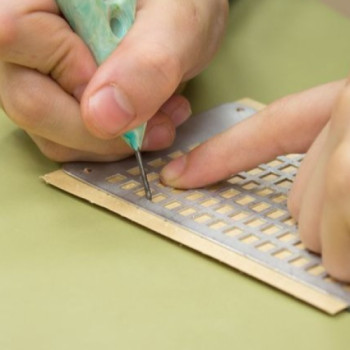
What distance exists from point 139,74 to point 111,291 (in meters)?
0.14

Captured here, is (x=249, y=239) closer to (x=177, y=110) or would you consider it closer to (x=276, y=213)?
(x=276, y=213)

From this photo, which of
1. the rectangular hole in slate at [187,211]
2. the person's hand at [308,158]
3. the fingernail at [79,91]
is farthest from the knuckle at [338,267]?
the fingernail at [79,91]

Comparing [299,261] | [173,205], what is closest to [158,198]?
[173,205]

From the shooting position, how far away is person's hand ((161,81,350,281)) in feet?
1.46

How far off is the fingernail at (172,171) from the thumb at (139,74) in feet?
0.14

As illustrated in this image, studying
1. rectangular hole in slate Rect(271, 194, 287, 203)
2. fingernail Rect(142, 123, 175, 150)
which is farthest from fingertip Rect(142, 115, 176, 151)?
rectangular hole in slate Rect(271, 194, 287, 203)

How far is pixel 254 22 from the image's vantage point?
816 mm

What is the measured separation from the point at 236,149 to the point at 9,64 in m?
0.17

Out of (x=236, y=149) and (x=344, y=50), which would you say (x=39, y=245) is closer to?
(x=236, y=149)

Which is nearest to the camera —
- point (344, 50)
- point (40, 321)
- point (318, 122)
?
point (40, 321)

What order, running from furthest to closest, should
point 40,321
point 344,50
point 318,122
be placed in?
point 344,50, point 318,122, point 40,321

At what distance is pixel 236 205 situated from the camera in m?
0.55

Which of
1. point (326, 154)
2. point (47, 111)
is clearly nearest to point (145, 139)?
point (47, 111)

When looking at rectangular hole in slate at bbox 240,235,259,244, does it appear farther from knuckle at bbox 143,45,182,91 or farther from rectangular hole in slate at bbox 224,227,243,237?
knuckle at bbox 143,45,182,91
